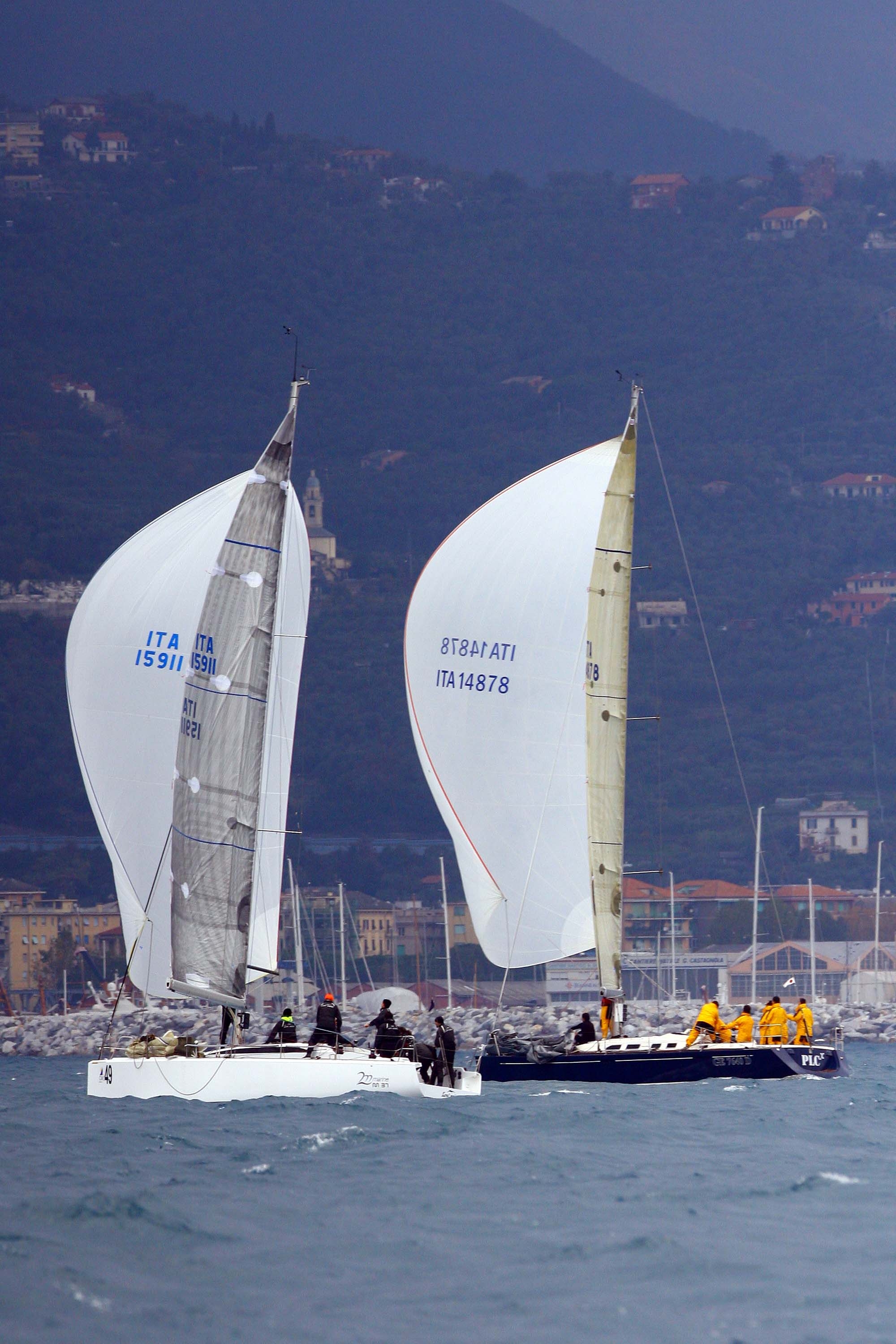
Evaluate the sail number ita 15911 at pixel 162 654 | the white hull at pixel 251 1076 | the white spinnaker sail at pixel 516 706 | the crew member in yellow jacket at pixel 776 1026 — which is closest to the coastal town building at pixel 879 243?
the white spinnaker sail at pixel 516 706

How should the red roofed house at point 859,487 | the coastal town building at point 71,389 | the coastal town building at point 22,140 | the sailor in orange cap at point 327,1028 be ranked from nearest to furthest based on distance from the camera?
the sailor in orange cap at point 327,1028 < the red roofed house at point 859,487 < the coastal town building at point 71,389 < the coastal town building at point 22,140

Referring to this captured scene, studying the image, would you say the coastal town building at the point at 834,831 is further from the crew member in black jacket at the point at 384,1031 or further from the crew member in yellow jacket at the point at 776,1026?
the crew member in black jacket at the point at 384,1031

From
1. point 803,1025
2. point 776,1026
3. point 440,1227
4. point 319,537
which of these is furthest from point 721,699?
point 440,1227

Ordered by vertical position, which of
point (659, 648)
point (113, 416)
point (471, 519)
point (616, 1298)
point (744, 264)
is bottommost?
point (616, 1298)

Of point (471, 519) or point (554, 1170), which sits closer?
point (554, 1170)

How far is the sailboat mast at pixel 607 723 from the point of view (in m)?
19.8

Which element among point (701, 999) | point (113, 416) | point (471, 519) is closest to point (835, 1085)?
point (471, 519)

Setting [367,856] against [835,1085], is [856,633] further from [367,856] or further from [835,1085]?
[835,1085]

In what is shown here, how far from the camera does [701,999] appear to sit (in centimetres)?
6675

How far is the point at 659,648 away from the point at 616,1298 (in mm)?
121538

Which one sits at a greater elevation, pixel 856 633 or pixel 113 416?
pixel 113 416

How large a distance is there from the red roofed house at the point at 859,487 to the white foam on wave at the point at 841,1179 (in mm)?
143810

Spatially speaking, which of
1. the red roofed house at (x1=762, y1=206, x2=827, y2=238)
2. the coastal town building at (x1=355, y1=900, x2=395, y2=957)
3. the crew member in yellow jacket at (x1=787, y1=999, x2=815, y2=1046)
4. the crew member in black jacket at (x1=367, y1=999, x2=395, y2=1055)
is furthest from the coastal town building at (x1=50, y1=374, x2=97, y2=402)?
the crew member in black jacket at (x1=367, y1=999, x2=395, y2=1055)

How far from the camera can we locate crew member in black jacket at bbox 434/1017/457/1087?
54.1ft
